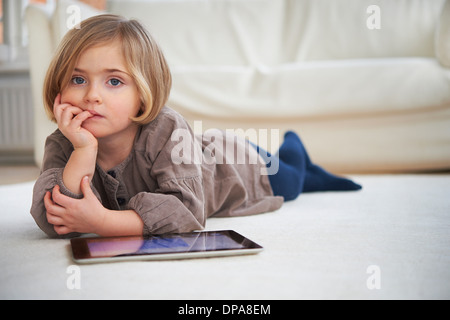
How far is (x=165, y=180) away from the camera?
32.9 inches

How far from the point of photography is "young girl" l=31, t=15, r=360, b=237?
0.79m

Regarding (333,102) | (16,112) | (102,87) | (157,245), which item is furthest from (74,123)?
(16,112)

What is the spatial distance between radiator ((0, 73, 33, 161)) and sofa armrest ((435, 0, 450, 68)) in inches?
83.5

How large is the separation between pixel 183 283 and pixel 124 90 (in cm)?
38

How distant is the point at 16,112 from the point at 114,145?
86.2 inches

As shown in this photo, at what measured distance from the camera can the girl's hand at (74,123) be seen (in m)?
0.79

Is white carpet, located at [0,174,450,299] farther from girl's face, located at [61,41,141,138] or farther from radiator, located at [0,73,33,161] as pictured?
radiator, located at [0,73,33,161]

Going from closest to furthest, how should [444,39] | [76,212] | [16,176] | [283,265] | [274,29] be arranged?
[283,265], [76,212], [444,39], [16,176], [274,29]

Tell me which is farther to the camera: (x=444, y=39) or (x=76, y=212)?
(x=444, y=39)

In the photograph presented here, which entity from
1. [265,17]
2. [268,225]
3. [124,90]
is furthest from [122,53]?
[265,17]

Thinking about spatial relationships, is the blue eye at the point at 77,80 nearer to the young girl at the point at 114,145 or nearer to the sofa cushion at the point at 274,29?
the young girl at the point at 114,145

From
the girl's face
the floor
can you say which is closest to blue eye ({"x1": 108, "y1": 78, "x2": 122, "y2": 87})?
the girl's face

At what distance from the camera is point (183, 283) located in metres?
0.56

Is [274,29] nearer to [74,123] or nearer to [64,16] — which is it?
[64,16]
